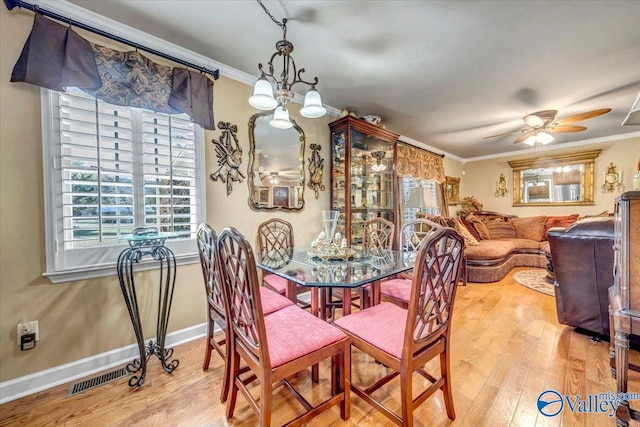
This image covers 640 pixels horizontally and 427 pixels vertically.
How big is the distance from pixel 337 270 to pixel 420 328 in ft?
1.90

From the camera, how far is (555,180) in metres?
5.12

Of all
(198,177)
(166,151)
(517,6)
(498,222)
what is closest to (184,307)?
(198,177)

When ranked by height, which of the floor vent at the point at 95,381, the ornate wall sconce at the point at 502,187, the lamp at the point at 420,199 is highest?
the ornate wall sconce at the point at 502,187

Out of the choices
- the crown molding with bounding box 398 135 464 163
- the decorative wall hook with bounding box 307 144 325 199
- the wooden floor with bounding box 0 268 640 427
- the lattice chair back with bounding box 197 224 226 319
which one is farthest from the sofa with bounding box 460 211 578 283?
the lattice chair back with bounding box 197 224 226 319

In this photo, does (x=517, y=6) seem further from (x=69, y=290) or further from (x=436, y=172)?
(x=436, y=172)

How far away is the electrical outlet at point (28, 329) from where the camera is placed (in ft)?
4.98

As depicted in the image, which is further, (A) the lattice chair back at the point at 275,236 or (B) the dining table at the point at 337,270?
(A) the lattice chair back at the point at 275,236

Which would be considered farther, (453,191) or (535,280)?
(453,191)

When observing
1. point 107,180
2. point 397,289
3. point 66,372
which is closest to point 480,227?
point 397,289

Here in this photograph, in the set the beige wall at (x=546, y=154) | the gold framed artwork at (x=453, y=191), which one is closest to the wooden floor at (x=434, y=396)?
the gold framed artwork at (x=453, y=191)

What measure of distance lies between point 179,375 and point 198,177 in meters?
1.49

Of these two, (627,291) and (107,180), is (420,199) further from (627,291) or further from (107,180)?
(107,180)

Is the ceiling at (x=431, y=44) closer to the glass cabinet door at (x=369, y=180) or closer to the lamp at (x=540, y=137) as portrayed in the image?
the lamp at (x=540, y=137)

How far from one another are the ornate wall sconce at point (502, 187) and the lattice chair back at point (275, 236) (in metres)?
5.37
